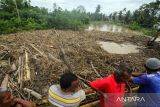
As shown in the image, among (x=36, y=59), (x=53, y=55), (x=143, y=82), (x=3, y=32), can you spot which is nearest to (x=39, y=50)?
(x=53, y=55)

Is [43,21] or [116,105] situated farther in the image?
[43,21]

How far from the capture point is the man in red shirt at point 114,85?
2.74 m

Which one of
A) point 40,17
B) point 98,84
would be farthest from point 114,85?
point 40,17

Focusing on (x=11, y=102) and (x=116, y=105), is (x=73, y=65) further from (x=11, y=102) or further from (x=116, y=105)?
(x=11, y=102)

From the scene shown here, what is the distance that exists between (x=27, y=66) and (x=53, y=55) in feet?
4.78

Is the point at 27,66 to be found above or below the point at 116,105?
below

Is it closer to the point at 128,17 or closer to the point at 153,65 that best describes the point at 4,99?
the point at 153,65

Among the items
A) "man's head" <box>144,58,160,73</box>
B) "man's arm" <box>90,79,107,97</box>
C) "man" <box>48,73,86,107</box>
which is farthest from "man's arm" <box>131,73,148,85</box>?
"man" <box>48,73,86,107</box>

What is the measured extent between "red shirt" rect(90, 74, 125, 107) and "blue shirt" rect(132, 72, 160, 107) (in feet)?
1.22

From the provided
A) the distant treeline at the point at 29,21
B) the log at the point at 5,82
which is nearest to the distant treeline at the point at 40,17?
the distant treeline at the point at 29,21

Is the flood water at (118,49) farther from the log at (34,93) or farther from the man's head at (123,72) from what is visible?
the man's head at (123,72)

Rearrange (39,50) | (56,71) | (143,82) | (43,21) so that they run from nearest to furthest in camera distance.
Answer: (143,82)
(56,71)
(39,50)
(43,21)

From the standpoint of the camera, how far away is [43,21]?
20.1 m

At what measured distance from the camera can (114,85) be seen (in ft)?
9.26
